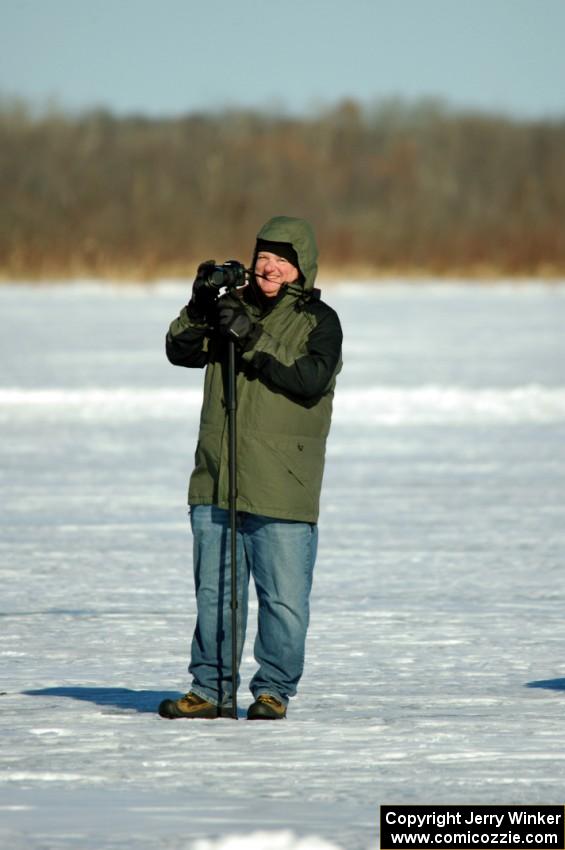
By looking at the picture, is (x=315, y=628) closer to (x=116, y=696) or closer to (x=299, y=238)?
(x=116, y=696)

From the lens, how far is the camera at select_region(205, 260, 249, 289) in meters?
5.73

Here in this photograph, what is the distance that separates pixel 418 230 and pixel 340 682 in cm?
4455

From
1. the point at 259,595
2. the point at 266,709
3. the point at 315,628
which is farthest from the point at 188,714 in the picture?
Result: the point at 315,628

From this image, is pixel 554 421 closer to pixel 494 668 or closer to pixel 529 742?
pixel 494 668

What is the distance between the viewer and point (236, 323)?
563 cm

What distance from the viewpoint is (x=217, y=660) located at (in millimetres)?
5898

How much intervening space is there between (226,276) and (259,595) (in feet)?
3.33

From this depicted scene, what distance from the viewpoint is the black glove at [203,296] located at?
575 centimetres

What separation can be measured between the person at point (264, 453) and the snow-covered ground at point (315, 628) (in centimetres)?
23

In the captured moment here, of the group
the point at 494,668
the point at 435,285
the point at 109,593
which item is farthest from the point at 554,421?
the point at 435,285

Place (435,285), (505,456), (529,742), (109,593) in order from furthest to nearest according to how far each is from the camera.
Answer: (435,285) → (505,456) → (109,593) → (529,742)

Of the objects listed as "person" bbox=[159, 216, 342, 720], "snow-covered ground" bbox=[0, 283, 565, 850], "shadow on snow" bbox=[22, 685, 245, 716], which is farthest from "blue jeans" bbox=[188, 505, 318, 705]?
"shadow on snow" bbox=[22, 685, 245, 716]

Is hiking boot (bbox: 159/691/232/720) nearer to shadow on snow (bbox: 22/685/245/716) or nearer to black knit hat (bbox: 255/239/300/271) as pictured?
shadow on snow (bbox: 22/685/245/716)

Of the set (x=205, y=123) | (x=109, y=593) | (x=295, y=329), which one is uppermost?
(x=205, y=123)
